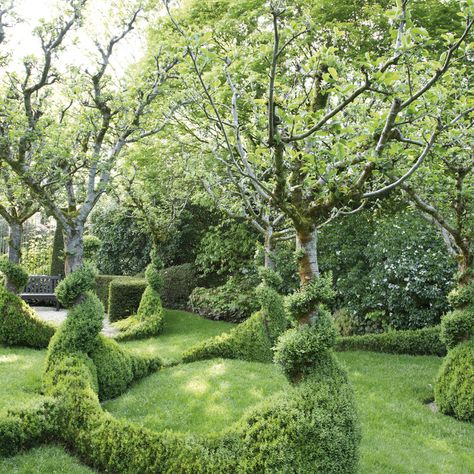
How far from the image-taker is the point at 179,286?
16.3 meters

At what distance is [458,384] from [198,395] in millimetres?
3930

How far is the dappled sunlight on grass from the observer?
20.5 ft

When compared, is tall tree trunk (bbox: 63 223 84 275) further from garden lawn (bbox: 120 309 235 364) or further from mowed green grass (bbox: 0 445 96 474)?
mowed green grass (bbox: 0 445 96 474)

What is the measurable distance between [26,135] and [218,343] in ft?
18.1

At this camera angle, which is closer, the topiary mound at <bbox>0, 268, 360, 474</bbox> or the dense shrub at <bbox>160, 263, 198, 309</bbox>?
the topiary mound at <bbox>0, 268, 360, 474</bbox>

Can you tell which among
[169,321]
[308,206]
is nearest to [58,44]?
[308,206]

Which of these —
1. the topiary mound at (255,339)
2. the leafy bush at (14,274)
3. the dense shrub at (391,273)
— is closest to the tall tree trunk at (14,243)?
the leafy bush at (14,274)

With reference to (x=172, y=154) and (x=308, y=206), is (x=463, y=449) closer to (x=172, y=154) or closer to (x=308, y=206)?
(x=308, y=206)

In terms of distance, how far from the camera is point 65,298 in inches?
293

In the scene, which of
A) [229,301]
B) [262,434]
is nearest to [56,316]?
[229,301]

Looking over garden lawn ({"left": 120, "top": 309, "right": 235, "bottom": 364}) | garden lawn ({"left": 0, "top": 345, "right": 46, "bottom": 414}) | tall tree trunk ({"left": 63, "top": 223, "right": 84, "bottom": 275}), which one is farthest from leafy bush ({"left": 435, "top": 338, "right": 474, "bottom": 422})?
tall tree trunk ({"left": 63, "top": 223, "right": 84, "bottom": 275})

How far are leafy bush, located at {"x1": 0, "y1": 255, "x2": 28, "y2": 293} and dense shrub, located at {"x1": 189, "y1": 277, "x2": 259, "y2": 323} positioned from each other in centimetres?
530

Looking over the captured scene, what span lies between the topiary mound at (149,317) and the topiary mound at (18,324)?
6.93ft

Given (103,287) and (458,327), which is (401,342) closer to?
→ (458,327)
